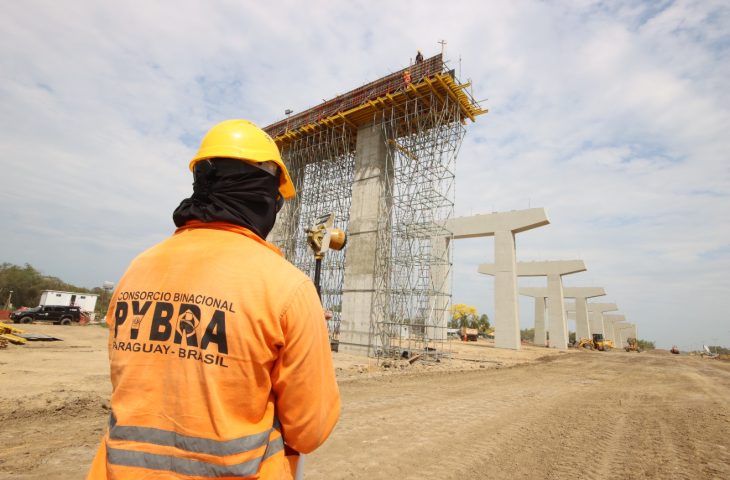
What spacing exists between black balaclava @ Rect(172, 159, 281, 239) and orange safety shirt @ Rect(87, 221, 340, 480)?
0.16 meters

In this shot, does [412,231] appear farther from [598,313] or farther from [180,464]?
[598,313]

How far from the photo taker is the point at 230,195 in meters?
1.46

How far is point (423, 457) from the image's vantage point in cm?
476

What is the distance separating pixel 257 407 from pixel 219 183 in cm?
86

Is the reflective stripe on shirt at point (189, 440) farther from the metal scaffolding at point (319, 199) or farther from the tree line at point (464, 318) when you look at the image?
the tree line at point (464, 318)

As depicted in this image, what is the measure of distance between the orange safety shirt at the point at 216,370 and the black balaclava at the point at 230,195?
0.16 meters

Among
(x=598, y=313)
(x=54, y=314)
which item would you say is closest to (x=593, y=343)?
(x=598, y=313)

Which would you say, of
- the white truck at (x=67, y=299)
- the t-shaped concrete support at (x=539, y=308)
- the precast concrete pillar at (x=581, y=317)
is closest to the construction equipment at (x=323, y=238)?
the white truck at (x=67, y=299)

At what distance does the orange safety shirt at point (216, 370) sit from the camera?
1.09 meters

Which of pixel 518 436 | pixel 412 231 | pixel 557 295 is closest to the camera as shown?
pixel 518 436

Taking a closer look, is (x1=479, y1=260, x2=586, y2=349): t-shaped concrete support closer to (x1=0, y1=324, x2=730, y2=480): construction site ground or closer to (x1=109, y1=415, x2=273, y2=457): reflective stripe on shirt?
(x1=0, y1=324, x2=730, y2=480): construction site ground

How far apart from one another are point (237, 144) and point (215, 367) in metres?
0.86

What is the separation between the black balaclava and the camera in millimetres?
1432

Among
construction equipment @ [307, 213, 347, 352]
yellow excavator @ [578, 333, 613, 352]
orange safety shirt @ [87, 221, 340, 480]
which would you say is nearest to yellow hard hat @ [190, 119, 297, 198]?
orange safety shirt @ [87, 221, 340, 480]
